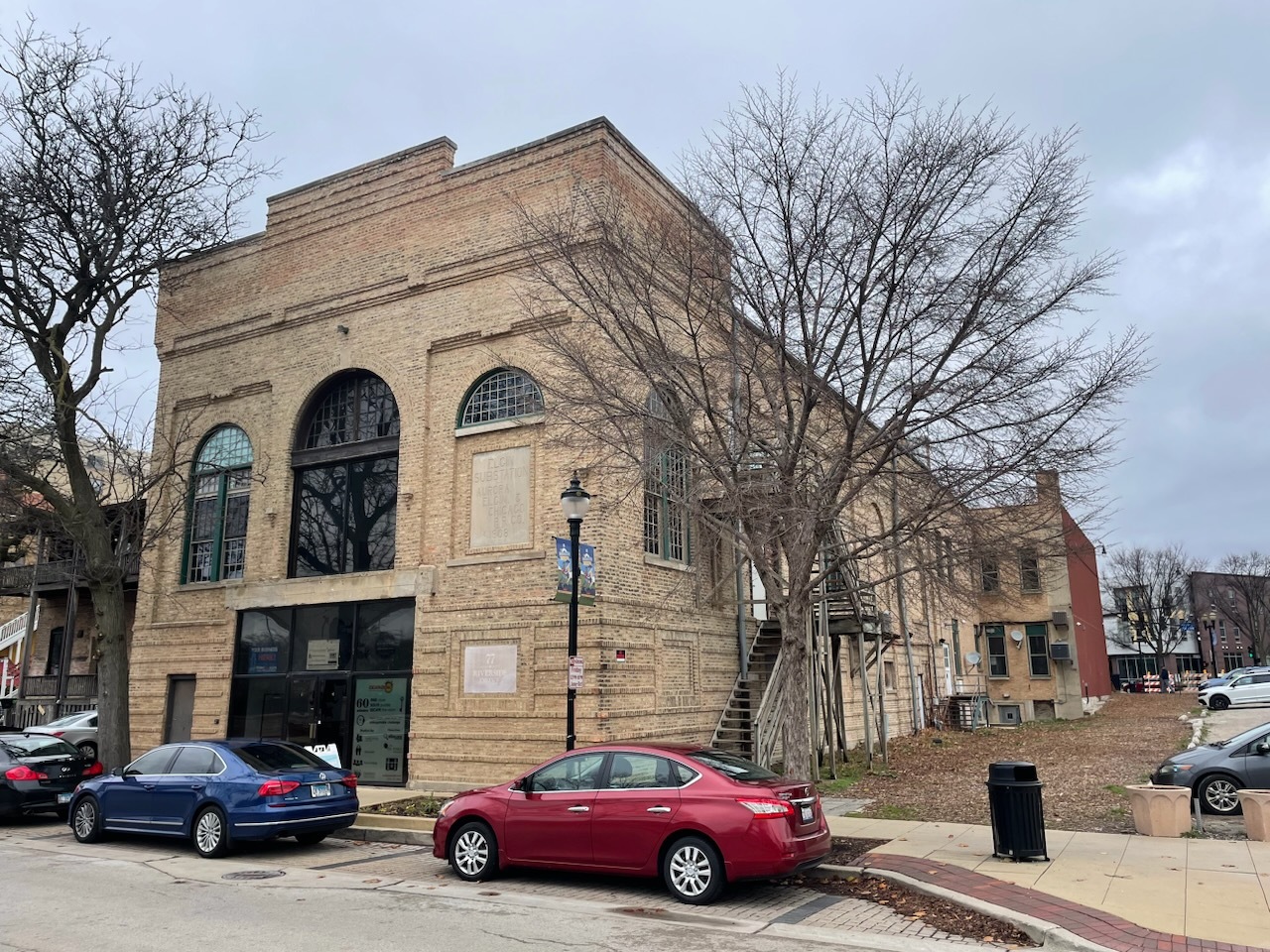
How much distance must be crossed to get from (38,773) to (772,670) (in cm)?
1346

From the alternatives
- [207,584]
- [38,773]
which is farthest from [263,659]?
[38,773]

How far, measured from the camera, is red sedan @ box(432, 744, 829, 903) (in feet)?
27.9

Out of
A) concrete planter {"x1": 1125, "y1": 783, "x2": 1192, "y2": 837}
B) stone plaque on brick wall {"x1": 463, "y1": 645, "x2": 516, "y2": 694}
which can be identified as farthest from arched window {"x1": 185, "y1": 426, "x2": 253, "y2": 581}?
concrete planter {"x1": 1125, "y1": 783, "x2": 1192, "y2": 837}

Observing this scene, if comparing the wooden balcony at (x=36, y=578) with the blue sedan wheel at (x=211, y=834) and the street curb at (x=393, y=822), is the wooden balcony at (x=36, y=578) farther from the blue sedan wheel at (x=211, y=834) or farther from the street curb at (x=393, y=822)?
the blue sedan wheel at (x=211, y=834)

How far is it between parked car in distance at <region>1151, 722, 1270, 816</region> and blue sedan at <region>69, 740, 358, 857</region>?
11.2 metres

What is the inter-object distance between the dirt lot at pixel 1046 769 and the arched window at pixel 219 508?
46.5 ft

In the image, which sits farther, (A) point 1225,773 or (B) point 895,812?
(B) point 895,812

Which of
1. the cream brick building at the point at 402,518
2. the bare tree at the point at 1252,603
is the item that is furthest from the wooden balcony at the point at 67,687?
the bare tree at the point at 1252,603

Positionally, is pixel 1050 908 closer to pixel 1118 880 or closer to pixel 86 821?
pixel 1118 880

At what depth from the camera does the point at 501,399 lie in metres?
17.8

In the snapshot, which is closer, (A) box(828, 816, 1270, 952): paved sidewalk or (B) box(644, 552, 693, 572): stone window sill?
(A) box(828, 816, 1270, 952): paved sidewalk

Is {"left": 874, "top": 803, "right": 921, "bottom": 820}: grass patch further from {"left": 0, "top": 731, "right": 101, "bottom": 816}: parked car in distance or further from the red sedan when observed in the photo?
{"left": 0, "top": 731, "right": 101, "bottom": 816}: parked car in distance

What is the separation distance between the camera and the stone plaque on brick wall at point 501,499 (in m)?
17.0

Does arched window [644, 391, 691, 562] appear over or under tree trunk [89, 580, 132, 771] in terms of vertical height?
over
